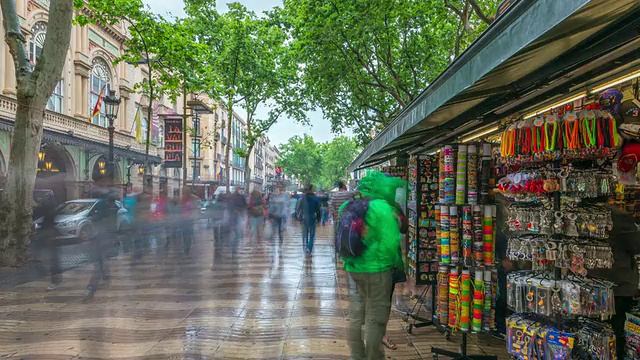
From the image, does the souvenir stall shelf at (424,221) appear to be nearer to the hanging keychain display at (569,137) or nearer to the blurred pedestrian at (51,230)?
the hanging keychain display at (569,137)

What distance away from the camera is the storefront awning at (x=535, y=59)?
6.86 ft

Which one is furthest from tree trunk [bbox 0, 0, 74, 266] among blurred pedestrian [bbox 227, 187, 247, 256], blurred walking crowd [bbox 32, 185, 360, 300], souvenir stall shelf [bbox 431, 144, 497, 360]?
souvenir stall shelf [bbox 431, 144, 497, 360]

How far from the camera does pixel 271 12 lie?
2531 centimetres

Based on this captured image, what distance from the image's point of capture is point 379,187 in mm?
3826

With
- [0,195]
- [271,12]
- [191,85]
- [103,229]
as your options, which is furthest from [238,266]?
[271,12]

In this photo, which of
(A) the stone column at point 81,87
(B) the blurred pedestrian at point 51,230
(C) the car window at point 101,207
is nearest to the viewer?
(C) the car window at point 101,207

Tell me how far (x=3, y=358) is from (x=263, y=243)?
31.0ft

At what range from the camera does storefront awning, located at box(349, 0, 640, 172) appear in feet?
6.86

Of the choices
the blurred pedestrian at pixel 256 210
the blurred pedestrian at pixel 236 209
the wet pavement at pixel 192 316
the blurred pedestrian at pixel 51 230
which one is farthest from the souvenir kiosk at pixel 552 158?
the blurred pedestrian at pixel 256 210

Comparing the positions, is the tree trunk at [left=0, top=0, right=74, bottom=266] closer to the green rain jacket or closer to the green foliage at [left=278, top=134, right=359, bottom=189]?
the green rain jacket

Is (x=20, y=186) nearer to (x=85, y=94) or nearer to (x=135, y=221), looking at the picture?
(x=135, y=221)

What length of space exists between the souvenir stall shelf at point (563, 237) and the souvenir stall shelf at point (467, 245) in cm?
56

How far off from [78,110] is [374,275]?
955 inches

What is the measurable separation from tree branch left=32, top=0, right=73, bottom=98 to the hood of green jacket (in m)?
8.67
